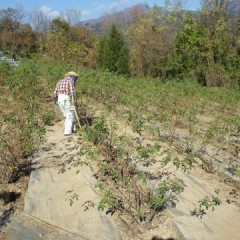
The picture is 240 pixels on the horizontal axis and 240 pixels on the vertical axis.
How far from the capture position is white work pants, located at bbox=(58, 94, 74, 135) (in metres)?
6.31

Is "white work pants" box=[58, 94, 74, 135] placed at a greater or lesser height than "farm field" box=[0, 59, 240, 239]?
greater

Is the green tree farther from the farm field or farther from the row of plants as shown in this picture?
the row of plants

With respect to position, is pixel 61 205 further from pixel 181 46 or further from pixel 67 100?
pixel 181 46

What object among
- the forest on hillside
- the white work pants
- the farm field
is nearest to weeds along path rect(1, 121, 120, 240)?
the farm field

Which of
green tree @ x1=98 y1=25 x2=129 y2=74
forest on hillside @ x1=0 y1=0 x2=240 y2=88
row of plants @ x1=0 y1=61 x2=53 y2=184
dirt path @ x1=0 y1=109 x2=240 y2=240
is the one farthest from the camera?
green tree @ x1=98 y1=25 x2=129 y2=74

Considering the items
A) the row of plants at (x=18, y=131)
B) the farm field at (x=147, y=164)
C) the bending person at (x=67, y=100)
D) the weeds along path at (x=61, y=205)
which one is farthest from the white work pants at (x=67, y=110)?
the weeds along path at (x=61, y=205)

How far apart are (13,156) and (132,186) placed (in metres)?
1.84

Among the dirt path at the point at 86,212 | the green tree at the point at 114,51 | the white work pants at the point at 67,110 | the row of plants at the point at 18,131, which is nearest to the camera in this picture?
the dirt path at the point at 86,212

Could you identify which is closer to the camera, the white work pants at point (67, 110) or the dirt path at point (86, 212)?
the dirt path at point (86, 212)

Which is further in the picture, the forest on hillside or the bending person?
the forest on hillside

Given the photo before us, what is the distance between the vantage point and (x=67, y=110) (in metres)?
6.38

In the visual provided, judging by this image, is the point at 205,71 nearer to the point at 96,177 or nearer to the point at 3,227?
the point at 96,177

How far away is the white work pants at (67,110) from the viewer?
6312 mm

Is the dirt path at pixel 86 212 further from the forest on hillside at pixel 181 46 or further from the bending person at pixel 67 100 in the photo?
the forest on hillside at pixel 181 46
